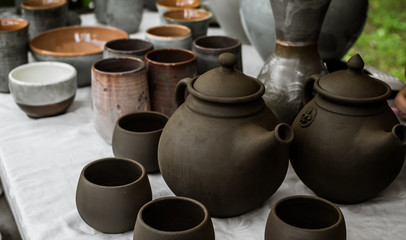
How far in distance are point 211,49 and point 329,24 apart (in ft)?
1.04

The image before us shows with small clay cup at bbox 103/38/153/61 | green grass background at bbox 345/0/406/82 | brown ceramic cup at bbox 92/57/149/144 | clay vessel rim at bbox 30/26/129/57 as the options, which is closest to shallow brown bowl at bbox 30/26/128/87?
clay vessel rim at bbox 30/26/129/57

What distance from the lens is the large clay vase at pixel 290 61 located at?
0.95 m

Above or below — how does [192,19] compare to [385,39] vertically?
above

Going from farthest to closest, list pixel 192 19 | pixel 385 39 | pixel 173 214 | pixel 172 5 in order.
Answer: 1. pixel 385 39
2. pixel 172 5
3. pixel 192 19
4. pixel 173 214

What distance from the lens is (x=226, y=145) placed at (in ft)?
2.43

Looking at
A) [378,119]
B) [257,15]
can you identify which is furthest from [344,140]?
[257,15]

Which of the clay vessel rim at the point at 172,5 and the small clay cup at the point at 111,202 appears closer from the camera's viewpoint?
the small clay cup at the point at 111,202

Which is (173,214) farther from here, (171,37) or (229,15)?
(229,15)

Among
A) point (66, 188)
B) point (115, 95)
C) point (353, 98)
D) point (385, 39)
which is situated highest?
point (353, 98)

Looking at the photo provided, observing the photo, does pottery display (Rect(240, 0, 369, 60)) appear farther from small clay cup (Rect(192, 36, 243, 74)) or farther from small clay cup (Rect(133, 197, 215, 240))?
small clay cup (Rect(133, 197, 215, 240))

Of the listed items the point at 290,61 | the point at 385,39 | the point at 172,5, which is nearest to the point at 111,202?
the point at 290,61

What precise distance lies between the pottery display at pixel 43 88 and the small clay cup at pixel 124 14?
1.50 ft

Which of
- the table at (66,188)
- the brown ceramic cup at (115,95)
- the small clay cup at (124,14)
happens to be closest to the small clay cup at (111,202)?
the table at (66,188)

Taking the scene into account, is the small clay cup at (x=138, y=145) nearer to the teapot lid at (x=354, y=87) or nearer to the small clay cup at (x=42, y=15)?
the teapot lid at (x=354, y=87)
